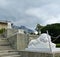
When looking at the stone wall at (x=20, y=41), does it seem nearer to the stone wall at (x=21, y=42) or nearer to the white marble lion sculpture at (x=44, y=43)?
the stone wall at (x=21, y=42)

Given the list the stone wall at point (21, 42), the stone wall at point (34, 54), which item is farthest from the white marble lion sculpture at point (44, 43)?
the stone wall at point (21, 42)

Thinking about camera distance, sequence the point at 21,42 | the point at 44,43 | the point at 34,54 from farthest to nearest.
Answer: the point at 21,42 < the point at 44,43 < the point at 34,54

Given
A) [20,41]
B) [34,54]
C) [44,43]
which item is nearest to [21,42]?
[20,41]

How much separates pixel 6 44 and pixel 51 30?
17.3 meters

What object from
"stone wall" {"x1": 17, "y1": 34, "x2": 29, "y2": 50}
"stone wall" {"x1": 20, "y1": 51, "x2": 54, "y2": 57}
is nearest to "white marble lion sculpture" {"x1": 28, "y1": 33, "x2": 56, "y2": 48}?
"stone wall" {"x1": 20, "y1": 51, "x2": 54, "y2": 57}

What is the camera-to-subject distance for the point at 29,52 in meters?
8.70

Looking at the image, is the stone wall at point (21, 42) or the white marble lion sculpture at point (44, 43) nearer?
the white marble lion sculpture at point (44, 43)

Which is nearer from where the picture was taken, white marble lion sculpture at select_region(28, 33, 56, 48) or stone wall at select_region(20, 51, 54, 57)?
stone wall at select_region(20, 51, 54, 57)

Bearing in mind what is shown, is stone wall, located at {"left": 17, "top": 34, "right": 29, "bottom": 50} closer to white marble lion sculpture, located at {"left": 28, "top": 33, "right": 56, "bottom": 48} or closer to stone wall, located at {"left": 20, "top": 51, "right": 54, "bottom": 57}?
stone wall, located at {"left": 20, "top": 51, "right": 54, "bottom": 57}

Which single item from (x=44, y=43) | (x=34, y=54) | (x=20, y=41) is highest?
(x=20, y=41)

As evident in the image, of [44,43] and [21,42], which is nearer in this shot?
[44,43]

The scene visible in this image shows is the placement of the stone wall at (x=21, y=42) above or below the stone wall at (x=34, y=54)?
above

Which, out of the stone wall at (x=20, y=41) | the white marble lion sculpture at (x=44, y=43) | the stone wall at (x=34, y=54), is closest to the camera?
the stone wall at (x=34, y=54)

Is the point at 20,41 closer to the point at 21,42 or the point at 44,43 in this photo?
the point at 21,42
